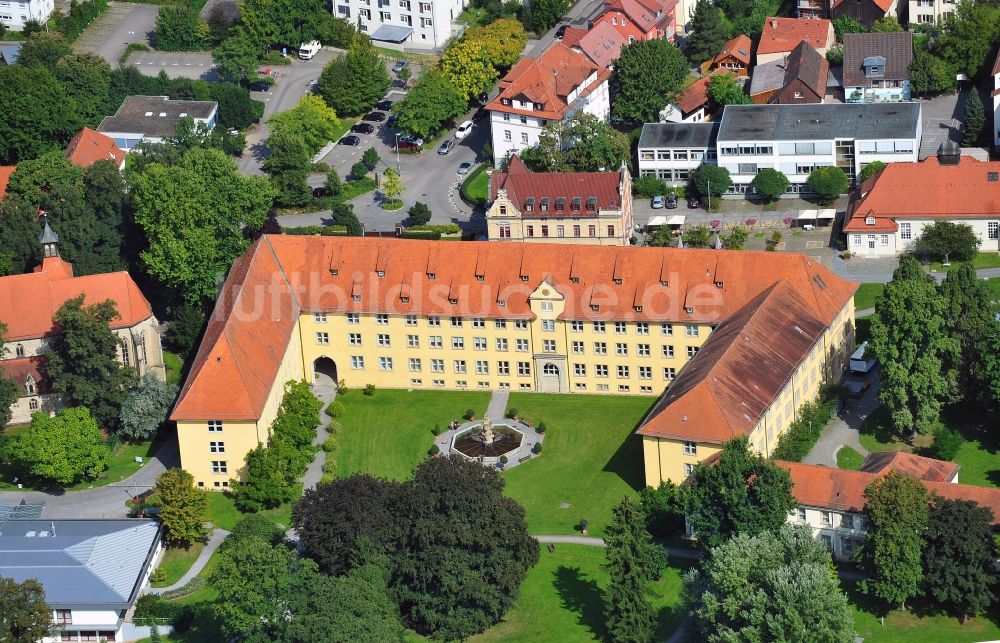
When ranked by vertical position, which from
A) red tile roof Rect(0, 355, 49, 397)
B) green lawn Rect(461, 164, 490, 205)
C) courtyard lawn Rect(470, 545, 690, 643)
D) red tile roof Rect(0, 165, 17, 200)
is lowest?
courtyard lawn Rect(470, 545, 690, 643)

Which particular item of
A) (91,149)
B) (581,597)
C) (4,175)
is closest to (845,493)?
(581,597)

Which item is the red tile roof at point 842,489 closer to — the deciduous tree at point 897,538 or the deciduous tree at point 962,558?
the deciduous tree at point 897,538

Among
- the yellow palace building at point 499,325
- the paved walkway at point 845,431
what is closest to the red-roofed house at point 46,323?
the yellow palace building at point 499,325

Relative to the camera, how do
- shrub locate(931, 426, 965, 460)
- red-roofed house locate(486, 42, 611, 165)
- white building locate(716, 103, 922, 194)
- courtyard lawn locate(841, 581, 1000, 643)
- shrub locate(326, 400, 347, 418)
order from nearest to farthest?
1. courtyard lawn locate(841, 581, 1000, 643)
2. shrub locate(931, 426, 965, 460)
3. shrub locate(326, 400, 347, 418)
4. white building locate(716, 103, 922, 194)
5. red-roofed house locate(486, 42, 611, 165)

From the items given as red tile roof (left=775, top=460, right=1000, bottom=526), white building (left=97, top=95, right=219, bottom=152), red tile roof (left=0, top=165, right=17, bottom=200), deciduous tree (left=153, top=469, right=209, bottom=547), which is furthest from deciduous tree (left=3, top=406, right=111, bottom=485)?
white building (left=97, top=95, right=219, bottom=152)

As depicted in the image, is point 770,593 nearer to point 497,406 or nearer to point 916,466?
point 916,466

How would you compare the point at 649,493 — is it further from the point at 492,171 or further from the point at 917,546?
the point at 492,171

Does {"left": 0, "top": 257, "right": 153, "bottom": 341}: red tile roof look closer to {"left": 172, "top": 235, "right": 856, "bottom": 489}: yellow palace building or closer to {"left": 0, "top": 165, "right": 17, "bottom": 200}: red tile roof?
{"left": 172, "top": 235, "right": 856, "bottom": 489}: yellow palace building

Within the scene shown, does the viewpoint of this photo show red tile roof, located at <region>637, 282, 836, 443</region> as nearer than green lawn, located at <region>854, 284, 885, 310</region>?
Yes
